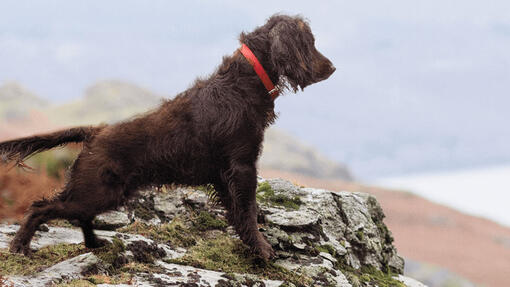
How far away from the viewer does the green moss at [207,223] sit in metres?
6.47

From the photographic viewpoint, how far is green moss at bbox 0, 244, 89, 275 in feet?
15.1

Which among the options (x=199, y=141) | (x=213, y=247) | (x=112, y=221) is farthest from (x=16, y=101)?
(x=199, y=141)

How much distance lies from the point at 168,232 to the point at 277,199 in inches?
59.4

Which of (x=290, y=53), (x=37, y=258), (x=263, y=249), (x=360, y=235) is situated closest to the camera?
(x=37, y=258)

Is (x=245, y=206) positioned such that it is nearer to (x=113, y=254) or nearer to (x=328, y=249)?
(x=113, y=254)

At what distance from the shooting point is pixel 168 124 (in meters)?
5.02

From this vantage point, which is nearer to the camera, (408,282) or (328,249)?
(328,249)

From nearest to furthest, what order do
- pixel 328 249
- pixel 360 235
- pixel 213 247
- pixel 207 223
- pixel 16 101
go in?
pixel 213 247 < pixel 328 249 < pixel 207 223 < pixel 360 235 < pixel 16 101

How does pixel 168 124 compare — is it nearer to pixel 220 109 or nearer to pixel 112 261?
pixel 220 109

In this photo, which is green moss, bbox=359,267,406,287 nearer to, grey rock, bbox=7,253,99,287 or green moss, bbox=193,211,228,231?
green moss, bbox=193,211,228,231

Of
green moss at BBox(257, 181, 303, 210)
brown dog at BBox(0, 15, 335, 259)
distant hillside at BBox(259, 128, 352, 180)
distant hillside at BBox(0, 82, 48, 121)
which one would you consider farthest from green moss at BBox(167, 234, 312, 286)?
distant hillside at BBox(0, 82, 48, 121)

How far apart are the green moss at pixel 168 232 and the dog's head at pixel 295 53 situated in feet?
7.18

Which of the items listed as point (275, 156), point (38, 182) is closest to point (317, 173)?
point (275, 156)

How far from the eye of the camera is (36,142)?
16.8ft
